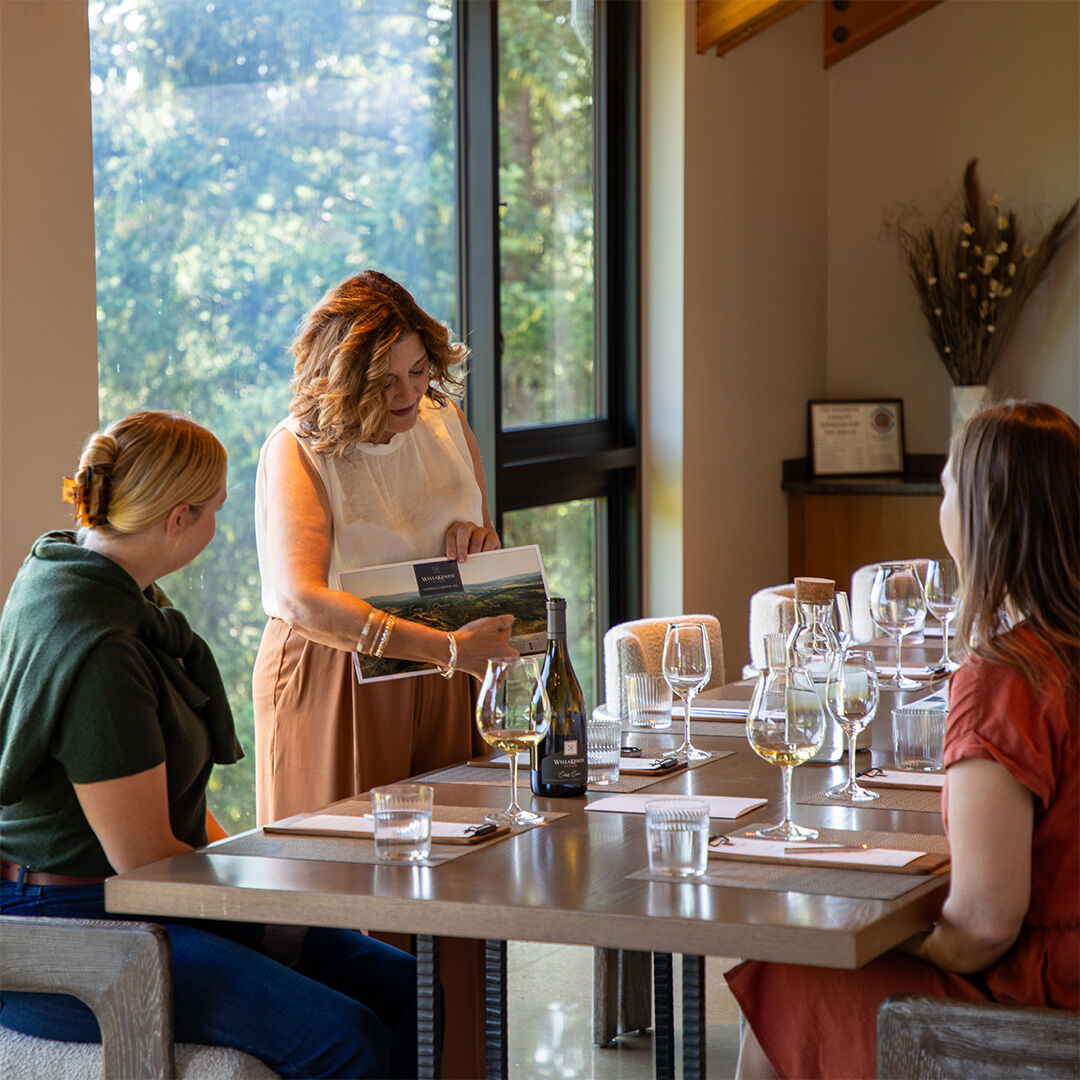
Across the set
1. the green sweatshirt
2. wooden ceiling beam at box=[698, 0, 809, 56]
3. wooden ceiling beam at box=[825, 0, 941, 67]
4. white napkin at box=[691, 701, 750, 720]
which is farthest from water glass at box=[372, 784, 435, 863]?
wooden ceiling beam at box=[825, 0, 941, 67]

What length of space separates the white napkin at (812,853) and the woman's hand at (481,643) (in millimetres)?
739

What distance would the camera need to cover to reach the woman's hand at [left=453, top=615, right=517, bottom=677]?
2572 mm

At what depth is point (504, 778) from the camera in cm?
244

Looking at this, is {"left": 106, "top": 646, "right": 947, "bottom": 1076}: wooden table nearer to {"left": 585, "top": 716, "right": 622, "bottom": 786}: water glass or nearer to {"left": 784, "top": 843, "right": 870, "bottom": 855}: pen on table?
{"left": 784, "top": 843, "right": 870, "bottom": 855}: pen on table

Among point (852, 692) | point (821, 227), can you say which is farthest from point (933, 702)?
point (821, 227)

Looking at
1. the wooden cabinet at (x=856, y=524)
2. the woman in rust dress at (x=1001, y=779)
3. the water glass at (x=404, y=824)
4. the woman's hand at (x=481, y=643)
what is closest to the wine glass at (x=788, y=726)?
the woman in rust dress at (x=1001, y=779)

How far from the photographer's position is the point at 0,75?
276 cm

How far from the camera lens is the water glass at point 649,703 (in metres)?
2.72

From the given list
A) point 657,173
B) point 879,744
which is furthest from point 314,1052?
point 657,173

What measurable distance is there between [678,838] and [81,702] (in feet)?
2.54

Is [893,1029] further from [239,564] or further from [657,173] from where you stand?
[657,173]

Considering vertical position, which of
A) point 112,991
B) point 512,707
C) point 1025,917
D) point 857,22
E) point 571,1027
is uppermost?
point 857,22

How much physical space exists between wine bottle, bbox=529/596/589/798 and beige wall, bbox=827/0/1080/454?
13.3 ft

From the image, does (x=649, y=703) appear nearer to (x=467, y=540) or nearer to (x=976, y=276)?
(x=467, y=540)
